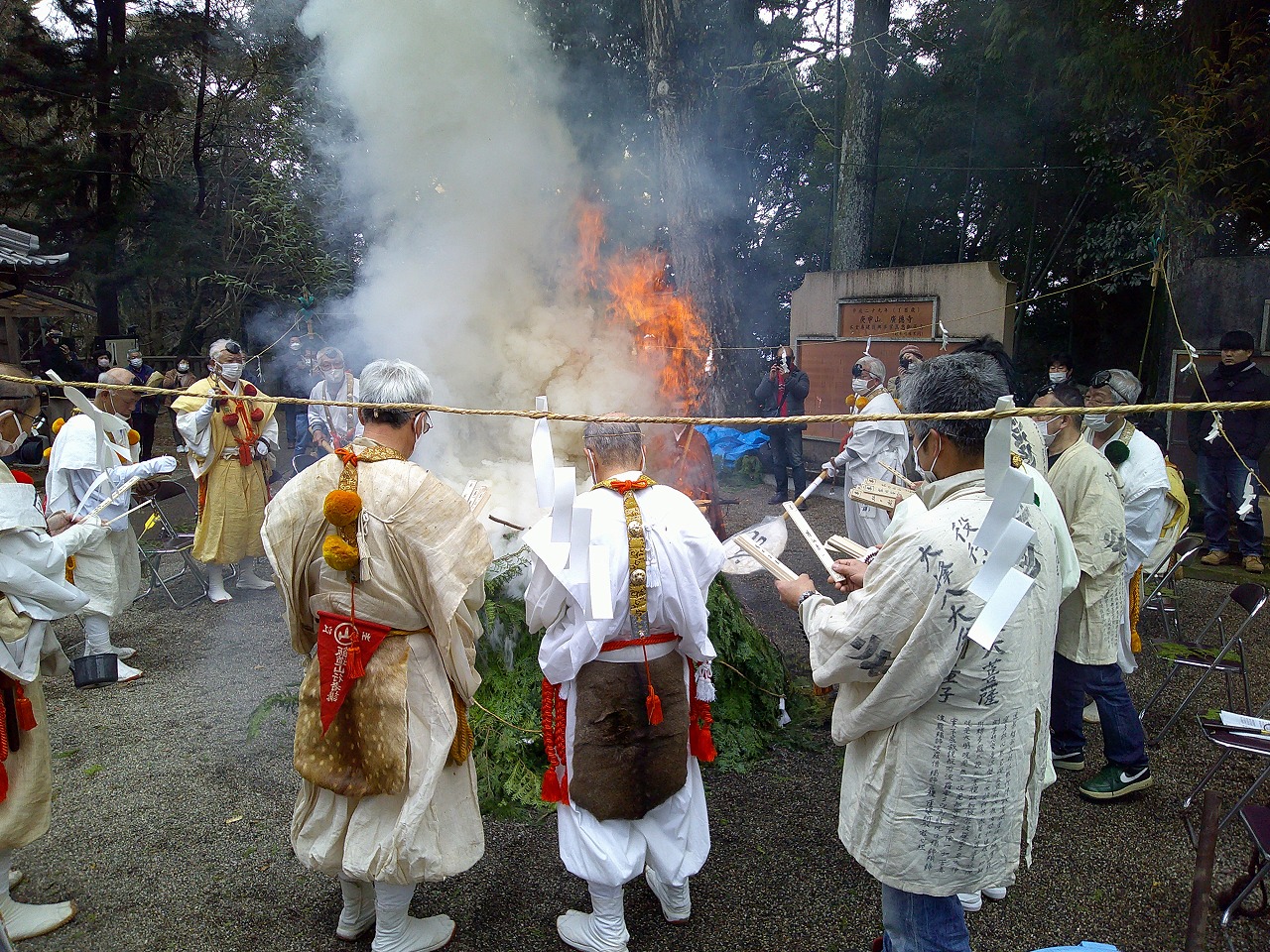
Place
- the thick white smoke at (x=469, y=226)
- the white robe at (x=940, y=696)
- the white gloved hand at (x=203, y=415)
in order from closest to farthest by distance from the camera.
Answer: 1. the white robe at (x=940, y=696)
2. the white gloved hand at (x=203, y=415)
3. the thick white smoke at (x=469, y=226)

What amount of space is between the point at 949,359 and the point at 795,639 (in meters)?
3.88

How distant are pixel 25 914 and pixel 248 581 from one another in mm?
4352

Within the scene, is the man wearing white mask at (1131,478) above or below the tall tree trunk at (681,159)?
below

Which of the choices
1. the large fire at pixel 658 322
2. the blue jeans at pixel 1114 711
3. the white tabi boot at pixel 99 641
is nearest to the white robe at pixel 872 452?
the large fire at pixel 658 322

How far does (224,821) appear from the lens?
3.69 meters

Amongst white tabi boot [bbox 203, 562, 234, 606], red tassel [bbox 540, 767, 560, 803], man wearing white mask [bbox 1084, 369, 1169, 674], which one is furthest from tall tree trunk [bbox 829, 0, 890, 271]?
red tassel [bbox 540, 767, 560, 803]

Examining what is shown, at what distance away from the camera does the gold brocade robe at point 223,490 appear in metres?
6.57

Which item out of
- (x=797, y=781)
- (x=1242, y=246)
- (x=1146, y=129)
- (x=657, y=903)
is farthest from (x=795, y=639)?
(x=1146, y=129)

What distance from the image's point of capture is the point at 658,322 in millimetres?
8727

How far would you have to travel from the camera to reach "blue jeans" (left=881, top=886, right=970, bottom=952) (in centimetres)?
221

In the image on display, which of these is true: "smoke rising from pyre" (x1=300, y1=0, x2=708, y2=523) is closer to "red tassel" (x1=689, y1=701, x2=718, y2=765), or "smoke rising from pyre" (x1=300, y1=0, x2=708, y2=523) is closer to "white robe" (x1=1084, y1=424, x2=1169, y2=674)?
"white robe" (x1=1084, y1=424, x2=1169, y2=674)

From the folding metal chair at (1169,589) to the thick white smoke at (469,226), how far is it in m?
4.78

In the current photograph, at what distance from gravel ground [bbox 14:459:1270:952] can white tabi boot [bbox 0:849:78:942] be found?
42mm

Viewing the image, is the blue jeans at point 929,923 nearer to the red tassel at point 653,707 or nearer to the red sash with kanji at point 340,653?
the red tassel at point 653,707
